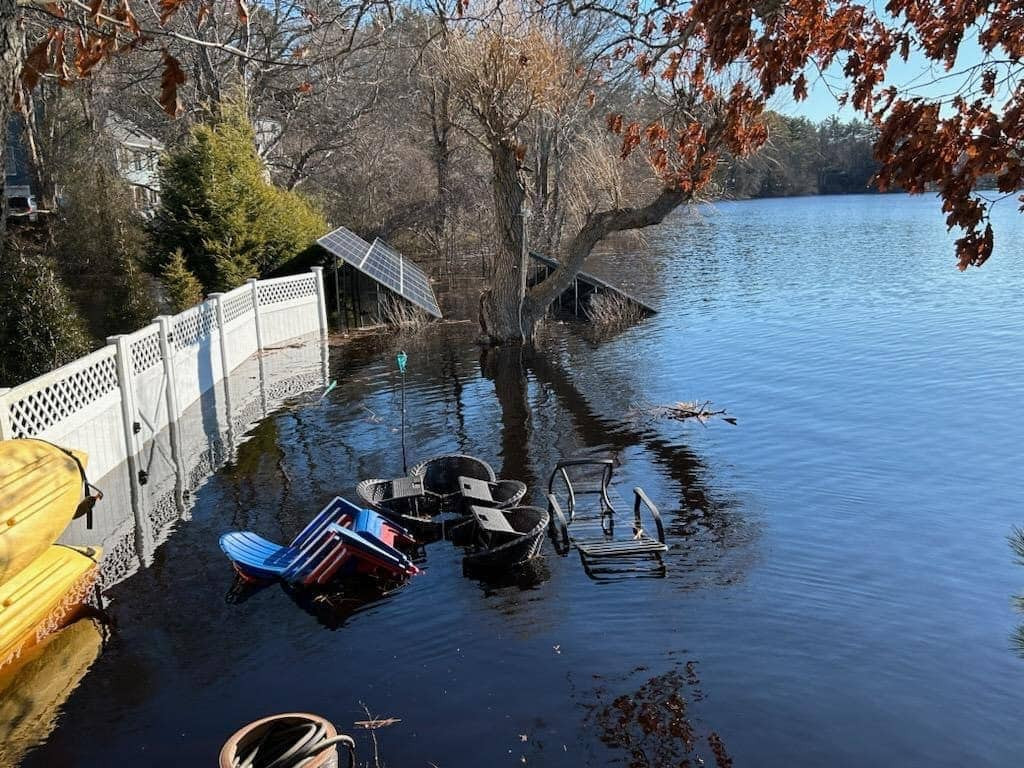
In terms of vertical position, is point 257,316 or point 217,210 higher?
point 217,210

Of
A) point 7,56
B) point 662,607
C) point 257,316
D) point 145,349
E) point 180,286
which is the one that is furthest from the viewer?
point 180,286

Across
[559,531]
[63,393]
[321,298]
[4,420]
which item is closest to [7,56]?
[4,420]

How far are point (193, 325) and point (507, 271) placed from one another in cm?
872

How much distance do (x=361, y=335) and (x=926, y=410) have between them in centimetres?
1395

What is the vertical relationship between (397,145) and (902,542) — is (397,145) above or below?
above

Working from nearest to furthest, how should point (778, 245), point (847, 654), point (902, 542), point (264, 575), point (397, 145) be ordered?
point (847, 654), point (264, 575), point (902, 542), point (397, 145), point (778, 245)

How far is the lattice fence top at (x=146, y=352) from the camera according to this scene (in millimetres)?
12227

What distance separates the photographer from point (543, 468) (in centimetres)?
1201

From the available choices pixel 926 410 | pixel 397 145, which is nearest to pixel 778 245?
pixel 397 145

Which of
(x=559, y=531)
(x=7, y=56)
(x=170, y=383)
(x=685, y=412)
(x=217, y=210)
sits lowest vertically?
(x=559, y=531)

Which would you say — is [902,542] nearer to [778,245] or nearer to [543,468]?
[543,468]

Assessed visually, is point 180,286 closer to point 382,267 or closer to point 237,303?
point 237,303

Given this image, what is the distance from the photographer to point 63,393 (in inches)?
388

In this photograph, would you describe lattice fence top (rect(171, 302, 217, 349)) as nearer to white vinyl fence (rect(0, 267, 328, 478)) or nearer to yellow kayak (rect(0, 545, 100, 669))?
white vinyl fence (rect(0, 267, 328, 478))
